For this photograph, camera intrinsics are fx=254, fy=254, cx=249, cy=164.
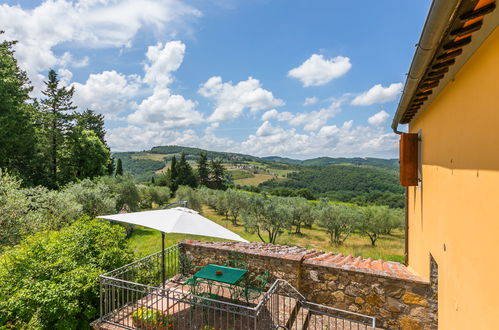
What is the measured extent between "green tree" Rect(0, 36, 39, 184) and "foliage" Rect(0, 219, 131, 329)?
50.5 ft

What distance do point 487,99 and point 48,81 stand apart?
1383 inches

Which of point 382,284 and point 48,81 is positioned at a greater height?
point 48,81

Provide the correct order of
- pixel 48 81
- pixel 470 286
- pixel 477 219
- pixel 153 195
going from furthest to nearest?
pixel 153 195
pixel 48 81
pixel 470 286
pixel 477 219

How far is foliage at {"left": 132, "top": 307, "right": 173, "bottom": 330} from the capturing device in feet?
16.8

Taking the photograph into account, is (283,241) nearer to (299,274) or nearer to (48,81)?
(299,274)

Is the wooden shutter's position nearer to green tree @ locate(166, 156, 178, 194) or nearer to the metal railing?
the metal railing

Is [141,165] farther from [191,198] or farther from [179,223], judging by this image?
[179,223]

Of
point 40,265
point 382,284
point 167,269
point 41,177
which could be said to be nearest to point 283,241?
point 167,269

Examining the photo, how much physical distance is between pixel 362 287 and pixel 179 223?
14.9 feet

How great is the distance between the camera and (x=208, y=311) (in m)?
4.97

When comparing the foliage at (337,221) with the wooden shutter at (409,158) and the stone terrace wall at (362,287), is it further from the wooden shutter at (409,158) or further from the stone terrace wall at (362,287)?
the wooden shutter at (409,158)

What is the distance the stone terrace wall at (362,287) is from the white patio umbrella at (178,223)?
1387 millimetres

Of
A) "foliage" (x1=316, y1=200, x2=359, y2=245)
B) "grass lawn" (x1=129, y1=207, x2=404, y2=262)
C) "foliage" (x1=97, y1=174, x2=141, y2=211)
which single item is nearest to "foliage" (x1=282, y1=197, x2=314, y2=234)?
"grass lawn" (x1=129, y1=207, x2=404, y2=262)

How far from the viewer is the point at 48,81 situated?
27.0 meters
